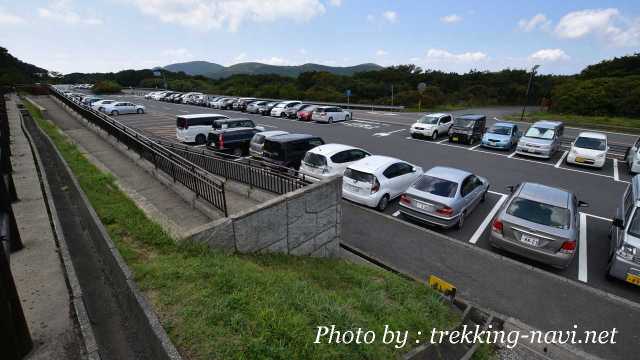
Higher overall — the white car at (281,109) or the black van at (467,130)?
the white car at (281,109)

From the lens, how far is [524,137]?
17438mm

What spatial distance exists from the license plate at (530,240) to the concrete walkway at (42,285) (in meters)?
8.50

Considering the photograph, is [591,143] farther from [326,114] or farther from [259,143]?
[326,114]

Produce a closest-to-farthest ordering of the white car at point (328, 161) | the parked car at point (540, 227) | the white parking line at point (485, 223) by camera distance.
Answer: the parked car at point (540, 227) < the white parking line at point (485, 223) < the white car at point (328, 161)

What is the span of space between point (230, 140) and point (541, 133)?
58.5 ft

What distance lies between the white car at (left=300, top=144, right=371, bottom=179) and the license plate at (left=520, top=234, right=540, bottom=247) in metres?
6.03

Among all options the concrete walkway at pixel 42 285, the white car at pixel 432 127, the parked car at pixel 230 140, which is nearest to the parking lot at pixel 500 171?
the white car at pixel 432 127

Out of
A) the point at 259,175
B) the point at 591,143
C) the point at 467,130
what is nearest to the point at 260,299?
the point at 259,175

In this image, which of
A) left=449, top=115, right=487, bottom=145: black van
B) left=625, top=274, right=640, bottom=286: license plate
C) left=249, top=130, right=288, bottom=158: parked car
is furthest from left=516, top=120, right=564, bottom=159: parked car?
left=249, top=130, right=288, bottom=158: parked car

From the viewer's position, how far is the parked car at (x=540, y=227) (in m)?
6.70

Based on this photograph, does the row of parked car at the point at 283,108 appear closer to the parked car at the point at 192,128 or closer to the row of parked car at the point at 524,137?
the row of parked car at the point at 524,137

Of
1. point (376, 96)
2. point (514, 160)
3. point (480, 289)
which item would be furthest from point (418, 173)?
point (376, 96)

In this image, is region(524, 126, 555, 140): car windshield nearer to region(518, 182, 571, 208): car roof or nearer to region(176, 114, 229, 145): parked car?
region(518, 182, 571, 208): car roof

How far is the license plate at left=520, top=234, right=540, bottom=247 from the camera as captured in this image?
22.6 ft
